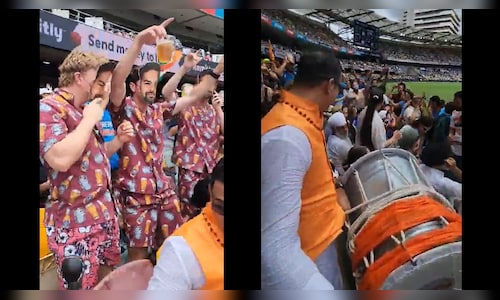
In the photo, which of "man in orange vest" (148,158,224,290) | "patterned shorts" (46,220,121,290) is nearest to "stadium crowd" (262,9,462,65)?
"man in orange vest" (148,158,224,290)

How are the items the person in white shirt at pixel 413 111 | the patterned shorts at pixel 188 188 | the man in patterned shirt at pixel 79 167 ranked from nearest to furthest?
1. the man in patterned shirt at pixel 79 167
2. the patterned shorts at pixel 188 188
3. the person in white shirt at pixel 413 111

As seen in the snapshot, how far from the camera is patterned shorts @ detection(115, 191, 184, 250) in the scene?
586cm

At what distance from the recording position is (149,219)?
5.88m

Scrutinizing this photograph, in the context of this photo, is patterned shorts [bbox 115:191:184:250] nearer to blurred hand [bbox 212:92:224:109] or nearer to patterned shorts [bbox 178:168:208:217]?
patterned shorts [bbox 178:168:208:217]

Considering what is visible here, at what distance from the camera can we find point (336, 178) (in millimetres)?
5934

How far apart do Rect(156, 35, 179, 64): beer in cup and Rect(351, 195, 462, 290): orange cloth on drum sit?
206cm

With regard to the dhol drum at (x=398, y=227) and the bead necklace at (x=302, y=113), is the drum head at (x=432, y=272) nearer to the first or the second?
the dhol drum at (x=398, y=227)

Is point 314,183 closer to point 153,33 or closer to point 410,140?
point 410,140

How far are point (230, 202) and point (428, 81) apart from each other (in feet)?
6.13

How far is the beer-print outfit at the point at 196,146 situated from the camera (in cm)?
588

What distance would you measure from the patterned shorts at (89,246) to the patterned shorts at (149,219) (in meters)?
0.13

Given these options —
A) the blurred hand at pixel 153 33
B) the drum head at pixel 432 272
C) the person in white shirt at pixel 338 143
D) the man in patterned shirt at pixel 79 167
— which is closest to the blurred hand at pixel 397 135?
the person in white shirt at pixel 338 143
